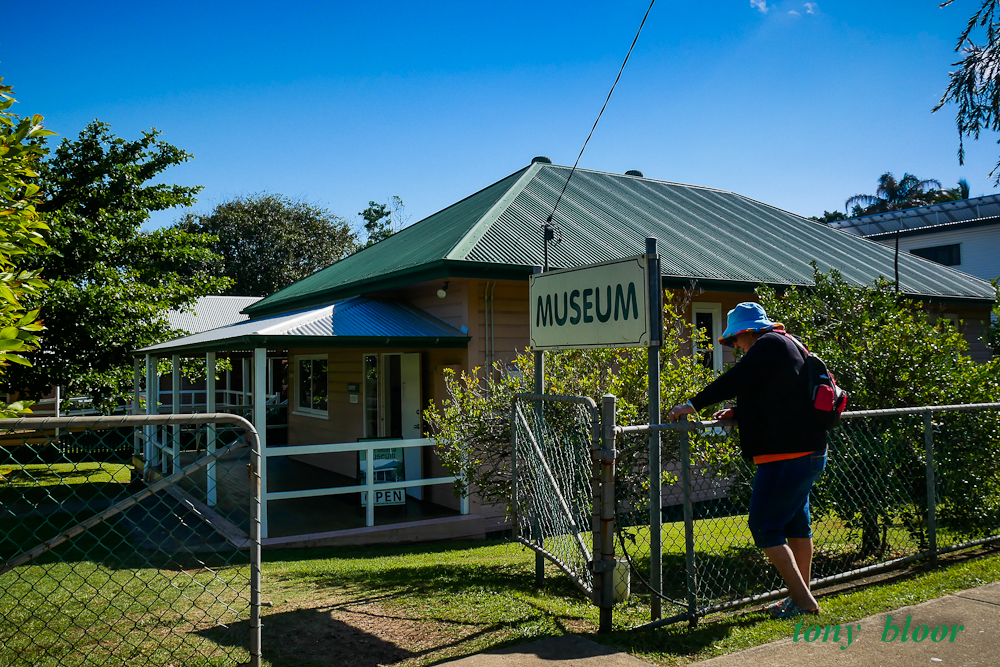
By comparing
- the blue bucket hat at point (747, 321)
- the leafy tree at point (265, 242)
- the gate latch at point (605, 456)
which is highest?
the leafy tree at point (265, 242)

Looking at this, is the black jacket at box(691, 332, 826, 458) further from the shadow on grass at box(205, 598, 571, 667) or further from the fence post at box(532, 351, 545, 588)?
the shadow on grass at box(205, 598, 571, 667)

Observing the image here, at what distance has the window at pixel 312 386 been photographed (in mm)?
14453

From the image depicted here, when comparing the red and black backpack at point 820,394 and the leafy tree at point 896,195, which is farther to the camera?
the leafy tree at point 896,195

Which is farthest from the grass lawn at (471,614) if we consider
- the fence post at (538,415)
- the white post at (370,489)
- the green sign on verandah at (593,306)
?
→ the white post at (370,489)

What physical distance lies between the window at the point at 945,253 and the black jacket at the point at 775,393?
1201 inches

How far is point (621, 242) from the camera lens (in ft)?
→ 38.5

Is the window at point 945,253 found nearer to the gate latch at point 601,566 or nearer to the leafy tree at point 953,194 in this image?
the leafy tree at point 953,194

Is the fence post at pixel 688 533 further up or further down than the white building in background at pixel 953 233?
further down

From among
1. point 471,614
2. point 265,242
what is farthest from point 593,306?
point 265,242

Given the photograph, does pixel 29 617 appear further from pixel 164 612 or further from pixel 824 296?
pixel 824 296

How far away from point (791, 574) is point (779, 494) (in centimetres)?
48

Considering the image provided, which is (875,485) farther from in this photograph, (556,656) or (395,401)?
(395,401)

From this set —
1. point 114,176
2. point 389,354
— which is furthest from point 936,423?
point 114,176

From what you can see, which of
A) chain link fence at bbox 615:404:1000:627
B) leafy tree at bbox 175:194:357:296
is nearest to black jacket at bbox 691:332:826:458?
chain link fence at bbox 615:404:1000:627
